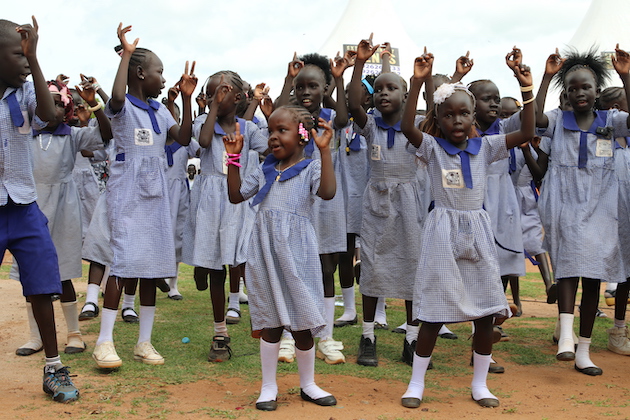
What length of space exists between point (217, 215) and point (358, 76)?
1.51 metres

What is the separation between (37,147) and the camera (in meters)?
5.32

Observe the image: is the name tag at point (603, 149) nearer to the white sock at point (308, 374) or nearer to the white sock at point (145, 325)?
the white sock at point (308, 374)

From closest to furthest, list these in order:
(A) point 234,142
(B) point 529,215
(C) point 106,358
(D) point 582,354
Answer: (A) point 234,142 < (C) point 106,358 < (D) point 582,354 < (B) point 529,215

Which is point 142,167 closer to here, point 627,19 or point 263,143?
point 263,143

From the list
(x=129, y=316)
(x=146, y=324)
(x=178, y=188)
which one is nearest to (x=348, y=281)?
(x=178, y=188)

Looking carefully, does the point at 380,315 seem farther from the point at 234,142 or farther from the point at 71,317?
the point at 234,142

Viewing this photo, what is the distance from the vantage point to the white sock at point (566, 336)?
4738mm

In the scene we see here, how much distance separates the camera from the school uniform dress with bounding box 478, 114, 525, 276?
18.4 ft

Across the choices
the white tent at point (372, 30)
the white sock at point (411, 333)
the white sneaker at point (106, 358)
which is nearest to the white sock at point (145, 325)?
the white sneaker at point (106, 358)

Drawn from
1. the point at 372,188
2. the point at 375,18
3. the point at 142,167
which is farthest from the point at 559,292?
the point at 375,18

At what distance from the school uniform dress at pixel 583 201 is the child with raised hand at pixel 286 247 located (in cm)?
207

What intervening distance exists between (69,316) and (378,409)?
2603 millimetres

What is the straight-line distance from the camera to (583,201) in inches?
199

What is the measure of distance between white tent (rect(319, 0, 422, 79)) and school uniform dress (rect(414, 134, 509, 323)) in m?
22.9
